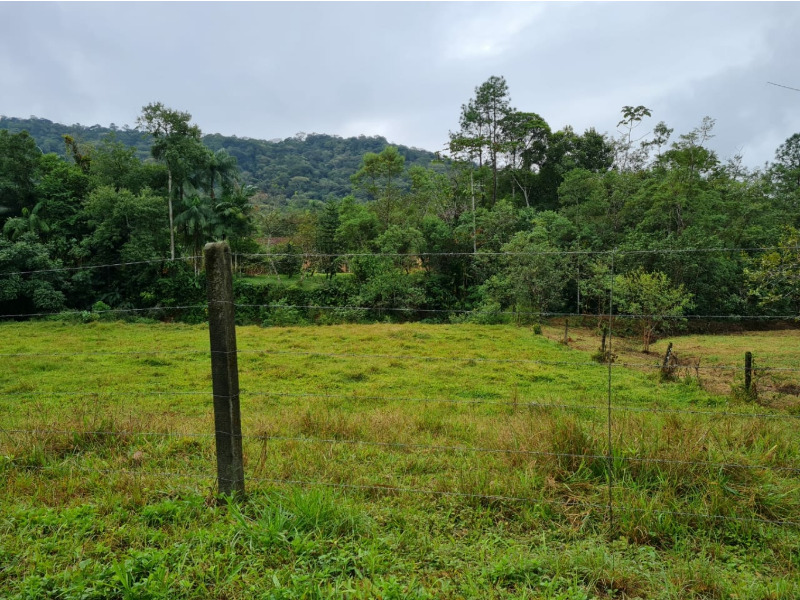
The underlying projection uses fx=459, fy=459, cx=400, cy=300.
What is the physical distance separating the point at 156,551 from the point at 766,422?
16.3 ft

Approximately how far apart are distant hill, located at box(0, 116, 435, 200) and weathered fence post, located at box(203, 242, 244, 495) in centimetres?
6831

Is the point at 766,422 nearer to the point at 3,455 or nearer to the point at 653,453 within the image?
the point at 653,453

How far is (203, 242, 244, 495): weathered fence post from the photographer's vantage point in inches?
110

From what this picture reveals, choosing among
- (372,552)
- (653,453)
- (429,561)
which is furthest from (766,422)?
(372,552)

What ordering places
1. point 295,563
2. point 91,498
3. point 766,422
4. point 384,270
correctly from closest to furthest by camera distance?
1. point 295,563
2. point 91,498
3. point 766,422
4. point 384,270

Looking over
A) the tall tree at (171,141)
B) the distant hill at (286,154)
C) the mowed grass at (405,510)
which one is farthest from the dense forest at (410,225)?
the distant hill at (286,154)

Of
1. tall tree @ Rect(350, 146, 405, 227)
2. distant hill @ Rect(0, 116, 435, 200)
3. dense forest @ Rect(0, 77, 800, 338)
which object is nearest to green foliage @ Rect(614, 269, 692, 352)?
dense forest @ Rect(0, 77, 800, 338)

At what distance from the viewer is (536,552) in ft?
8.39

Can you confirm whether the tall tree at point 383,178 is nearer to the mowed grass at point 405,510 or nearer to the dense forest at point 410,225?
the dense forest at point 410,225

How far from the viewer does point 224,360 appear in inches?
111

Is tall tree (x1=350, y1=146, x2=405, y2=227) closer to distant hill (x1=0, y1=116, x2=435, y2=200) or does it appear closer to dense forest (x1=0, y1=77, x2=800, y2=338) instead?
dense forest (x1=0, y1=77, x2=800, y2=338)

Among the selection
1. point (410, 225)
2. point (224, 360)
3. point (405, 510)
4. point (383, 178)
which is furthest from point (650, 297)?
point (383, 178)

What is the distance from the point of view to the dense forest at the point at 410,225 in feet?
70.5

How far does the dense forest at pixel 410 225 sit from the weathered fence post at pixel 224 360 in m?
15.8
